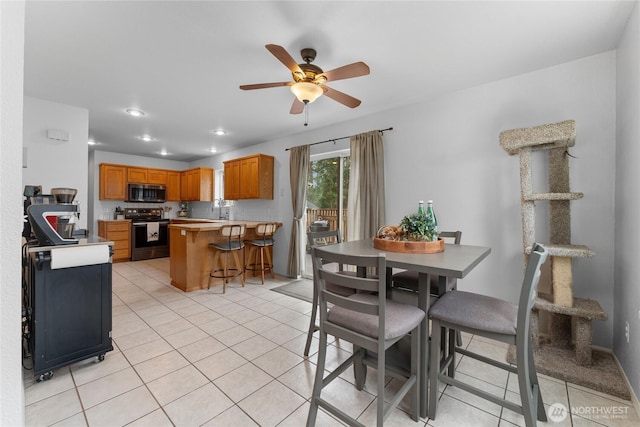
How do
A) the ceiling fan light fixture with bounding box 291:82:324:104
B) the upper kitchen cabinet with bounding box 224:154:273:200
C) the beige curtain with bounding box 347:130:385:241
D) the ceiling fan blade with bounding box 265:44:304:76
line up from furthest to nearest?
the upper kitchen cabinet with bounding box 224:154:273:200 < the beige curtain with bounding box 347:130:385:241 < the ceiling fan light fixture with bounding box 291:82:324:104 < the ceiling fan blade with bounding box 265:44:304:76

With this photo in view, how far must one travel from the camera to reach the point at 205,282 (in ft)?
13.6

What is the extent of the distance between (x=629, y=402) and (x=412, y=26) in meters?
2.94

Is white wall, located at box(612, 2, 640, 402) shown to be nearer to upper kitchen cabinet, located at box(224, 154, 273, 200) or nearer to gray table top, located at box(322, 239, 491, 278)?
gray table top, located at box(322, 239, 491, 278)

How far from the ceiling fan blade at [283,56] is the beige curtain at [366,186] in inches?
70.3

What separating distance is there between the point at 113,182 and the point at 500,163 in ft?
24.1

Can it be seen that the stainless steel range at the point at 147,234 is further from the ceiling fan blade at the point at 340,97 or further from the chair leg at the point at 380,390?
the chair leg at the point at 380,390

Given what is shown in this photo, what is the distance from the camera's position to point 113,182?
6.08 meters

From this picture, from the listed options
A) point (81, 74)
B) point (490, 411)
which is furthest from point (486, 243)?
point (81, 74)

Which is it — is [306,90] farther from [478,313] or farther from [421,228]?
[478,313]

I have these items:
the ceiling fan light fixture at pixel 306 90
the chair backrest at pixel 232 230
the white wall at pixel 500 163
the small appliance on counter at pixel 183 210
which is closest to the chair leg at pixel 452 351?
the white wall at pixel 500 163

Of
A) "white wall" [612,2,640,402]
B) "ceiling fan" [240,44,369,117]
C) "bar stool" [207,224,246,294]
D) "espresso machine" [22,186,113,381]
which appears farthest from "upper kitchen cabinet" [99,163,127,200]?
"white wall" [612,2,640,402]

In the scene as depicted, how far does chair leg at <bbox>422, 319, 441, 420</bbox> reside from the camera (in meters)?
1.54

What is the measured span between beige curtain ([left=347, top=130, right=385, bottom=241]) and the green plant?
1577mm

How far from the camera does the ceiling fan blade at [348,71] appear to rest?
190 centimetres
